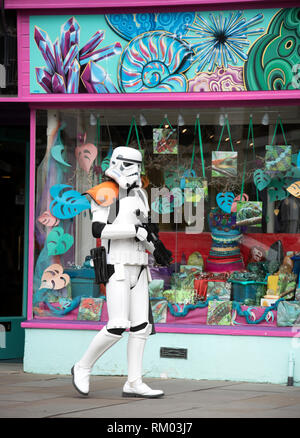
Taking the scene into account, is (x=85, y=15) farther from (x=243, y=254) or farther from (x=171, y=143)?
(x=243, y=254)

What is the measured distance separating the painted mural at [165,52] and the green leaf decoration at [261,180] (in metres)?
0.97

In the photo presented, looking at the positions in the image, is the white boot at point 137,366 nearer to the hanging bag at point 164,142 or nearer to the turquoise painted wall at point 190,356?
the turquoise painted wall at point 190,356

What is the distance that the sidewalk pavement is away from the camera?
6.98 meters

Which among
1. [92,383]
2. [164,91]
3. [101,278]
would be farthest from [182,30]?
[92,383]

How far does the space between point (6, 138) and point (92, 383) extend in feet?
12.4

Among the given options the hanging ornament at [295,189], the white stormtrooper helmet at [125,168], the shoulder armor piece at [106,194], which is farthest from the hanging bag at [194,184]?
the shoulder armor piece at [106,194]

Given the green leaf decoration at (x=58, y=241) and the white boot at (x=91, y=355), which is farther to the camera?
the green leaf decoration at (x=58, y=241)

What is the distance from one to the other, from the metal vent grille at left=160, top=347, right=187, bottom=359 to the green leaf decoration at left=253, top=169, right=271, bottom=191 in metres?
2.01

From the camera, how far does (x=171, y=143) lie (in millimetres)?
9945

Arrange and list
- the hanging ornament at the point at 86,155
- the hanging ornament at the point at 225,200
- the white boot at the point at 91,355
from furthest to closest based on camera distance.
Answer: the hanging ornament at the point at 86,155, the hanging ornament at the point at 225,200, the white boot at the point at 91,355

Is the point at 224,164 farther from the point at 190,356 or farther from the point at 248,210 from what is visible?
the point at 190,356

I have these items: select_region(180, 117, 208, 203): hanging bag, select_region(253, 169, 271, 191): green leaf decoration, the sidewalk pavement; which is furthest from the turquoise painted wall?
select_region(253, 169, 271, 191): green leaf decoration

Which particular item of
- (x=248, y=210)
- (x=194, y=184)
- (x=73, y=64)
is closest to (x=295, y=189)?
(x=248, y=210)

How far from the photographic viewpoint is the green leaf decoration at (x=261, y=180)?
32.0 feet
